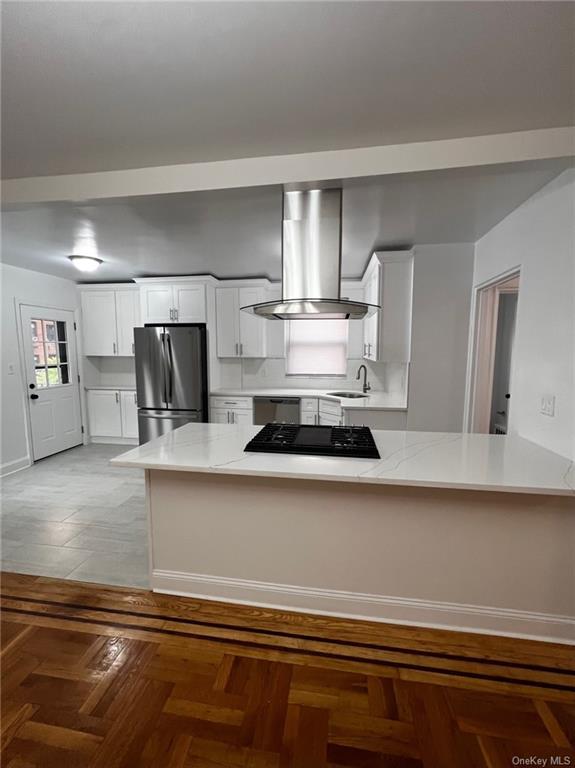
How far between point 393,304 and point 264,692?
302cm

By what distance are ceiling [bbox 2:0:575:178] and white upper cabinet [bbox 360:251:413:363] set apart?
1.66 metres

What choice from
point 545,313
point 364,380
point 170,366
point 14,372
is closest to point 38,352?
point 14,372

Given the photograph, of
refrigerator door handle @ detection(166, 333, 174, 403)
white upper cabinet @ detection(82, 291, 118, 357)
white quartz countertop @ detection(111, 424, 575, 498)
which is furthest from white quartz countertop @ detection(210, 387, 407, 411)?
white upper cabinet @ detection(82, 291, 118, 357)

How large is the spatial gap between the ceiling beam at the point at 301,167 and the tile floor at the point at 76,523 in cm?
233

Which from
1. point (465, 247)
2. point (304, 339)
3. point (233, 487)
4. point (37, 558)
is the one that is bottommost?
point (37, 558)

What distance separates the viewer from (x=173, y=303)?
456cm

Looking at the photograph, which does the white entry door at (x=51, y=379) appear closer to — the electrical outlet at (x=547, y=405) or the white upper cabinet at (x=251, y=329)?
the white upper cabinet at (x=251, y=329)

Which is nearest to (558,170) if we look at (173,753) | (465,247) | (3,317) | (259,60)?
(465,247)

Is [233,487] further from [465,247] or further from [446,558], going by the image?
[465,247]

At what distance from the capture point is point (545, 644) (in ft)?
5.50

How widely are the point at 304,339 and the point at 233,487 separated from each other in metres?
3.18

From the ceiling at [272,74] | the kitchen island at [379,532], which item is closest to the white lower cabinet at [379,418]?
the kitchen island at [379,532]

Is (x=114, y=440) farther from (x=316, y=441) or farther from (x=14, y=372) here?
(x=316, y=441)

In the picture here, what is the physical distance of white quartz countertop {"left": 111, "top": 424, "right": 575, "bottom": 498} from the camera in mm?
1505
